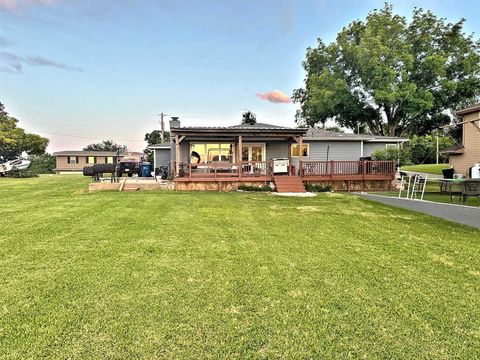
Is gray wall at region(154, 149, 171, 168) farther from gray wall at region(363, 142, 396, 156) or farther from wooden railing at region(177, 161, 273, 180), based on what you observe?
gray wall at region(363, 142, 396, 156)

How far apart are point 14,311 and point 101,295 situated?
80cm

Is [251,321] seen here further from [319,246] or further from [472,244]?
[472,244]

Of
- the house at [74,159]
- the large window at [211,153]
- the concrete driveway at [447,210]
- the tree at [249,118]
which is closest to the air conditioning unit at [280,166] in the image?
the large window at [211,153]

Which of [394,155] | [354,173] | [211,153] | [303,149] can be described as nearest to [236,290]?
[354,173]

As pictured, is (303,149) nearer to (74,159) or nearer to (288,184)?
(288,184)

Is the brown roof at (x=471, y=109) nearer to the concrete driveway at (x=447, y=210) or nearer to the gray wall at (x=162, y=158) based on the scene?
the concrete driveway at (x=447, y=210)

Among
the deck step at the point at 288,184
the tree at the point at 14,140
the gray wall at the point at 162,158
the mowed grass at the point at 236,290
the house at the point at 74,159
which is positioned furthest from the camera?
the house at the point at 74,159

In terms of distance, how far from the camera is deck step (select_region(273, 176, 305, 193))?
45.3 ft

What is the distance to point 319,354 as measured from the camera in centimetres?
247

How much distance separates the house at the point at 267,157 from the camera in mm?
14352

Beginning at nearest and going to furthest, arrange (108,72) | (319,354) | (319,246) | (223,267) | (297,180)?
(319,354), (223,267), (319,246), (297,180), (108,72)

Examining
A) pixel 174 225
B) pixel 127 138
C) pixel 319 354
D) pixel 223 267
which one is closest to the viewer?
pixel 319 354

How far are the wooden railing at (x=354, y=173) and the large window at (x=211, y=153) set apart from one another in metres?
4.65

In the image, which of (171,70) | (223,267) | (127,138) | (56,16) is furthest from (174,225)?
(127,138)
